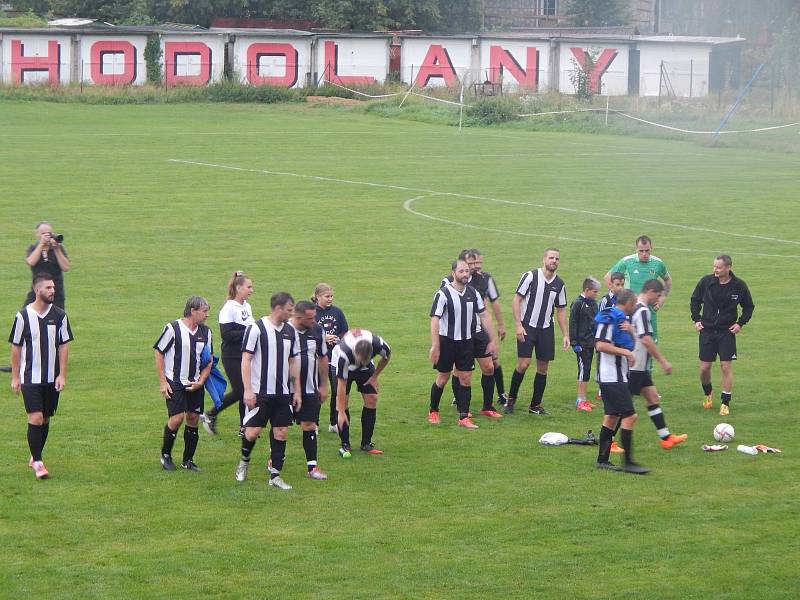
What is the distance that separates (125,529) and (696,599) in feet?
16.9

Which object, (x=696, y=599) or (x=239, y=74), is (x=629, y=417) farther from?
(x=239, y=74)

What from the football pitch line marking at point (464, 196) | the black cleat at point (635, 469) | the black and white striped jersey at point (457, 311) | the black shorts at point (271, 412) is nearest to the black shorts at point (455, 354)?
the black and white striped jersey at point (457, 311)

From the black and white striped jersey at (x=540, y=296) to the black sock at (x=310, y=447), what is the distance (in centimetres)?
414

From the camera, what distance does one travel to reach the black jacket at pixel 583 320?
16.5 meters

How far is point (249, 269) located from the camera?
26.8m

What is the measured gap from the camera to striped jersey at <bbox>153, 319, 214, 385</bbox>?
1272 centimetres

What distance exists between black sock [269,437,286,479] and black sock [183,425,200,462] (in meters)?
1.00

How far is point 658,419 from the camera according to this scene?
14133 mm

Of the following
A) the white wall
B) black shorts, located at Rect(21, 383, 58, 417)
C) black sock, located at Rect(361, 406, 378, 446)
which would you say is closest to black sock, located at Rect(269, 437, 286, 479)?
black sock, located at Rect(361, 406, 378, 446)

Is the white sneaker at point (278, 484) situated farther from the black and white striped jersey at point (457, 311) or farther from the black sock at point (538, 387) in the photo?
the black sock at point (538, 387)

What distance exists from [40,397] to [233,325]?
237 cm

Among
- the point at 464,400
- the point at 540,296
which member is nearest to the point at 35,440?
the point at 464,400

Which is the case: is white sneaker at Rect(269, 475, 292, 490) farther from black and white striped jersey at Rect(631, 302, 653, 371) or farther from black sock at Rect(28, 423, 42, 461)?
black and white striped jersey at Rect(631, 302, 653, 371)

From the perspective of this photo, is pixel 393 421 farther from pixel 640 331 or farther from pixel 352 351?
pixel 640 331
